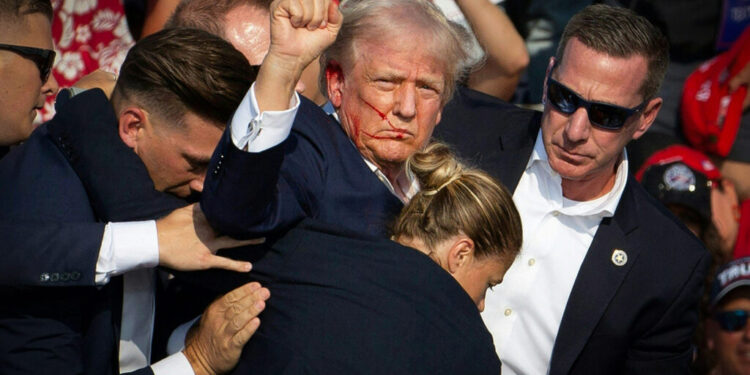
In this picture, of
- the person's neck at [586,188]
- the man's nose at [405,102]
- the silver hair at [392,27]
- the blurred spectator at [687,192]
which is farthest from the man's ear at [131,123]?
the blurred spectator at [687,192]

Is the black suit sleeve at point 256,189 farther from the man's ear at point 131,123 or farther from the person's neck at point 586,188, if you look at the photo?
the person's neck at point 586,188

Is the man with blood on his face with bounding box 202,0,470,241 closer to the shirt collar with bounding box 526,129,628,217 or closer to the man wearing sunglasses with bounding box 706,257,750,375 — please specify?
the shirt collar with bounding box 526,129,628,217

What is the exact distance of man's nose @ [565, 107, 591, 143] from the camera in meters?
3.69

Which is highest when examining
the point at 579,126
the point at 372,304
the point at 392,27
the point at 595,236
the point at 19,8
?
the point at 19,8

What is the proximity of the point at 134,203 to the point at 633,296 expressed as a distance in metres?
1.91

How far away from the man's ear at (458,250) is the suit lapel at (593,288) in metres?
1.11

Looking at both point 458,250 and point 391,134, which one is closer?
point 458,250

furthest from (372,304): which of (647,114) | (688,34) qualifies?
(688,34)

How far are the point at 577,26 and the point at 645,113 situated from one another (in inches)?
16.7

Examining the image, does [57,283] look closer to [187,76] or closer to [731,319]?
[187,76]

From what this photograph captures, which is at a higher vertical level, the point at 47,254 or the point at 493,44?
the point at 47,254

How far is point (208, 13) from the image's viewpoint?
3637mm

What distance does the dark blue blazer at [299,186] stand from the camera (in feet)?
7.84

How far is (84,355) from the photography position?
2785mm
